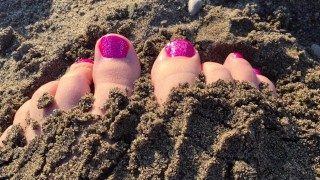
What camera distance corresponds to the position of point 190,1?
211cm

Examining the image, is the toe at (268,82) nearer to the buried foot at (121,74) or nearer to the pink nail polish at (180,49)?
the buried foot at (121,74)

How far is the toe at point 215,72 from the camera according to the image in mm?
1846

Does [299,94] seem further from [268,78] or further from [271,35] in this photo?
[271,35]

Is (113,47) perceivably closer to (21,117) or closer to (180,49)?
→ (180,49)

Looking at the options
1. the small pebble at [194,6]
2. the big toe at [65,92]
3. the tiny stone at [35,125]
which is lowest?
the tiny stone at [35,125]

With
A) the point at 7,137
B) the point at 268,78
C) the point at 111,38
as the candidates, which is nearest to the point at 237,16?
the point at 268,78

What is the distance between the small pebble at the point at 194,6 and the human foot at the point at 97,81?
1.16ft

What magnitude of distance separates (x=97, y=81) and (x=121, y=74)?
0.11m

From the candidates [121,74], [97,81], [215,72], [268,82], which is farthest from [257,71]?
[97,81]

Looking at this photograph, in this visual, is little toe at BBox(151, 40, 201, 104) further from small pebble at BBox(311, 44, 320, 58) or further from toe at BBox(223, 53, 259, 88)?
small pebble at BBox(311, 44, 320, 58)

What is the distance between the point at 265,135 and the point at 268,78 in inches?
16.6

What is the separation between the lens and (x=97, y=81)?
1.94 metres

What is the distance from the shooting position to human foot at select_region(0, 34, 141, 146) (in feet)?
6.15

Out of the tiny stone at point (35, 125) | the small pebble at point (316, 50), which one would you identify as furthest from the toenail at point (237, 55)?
the tiny stone at point (35, 125)
